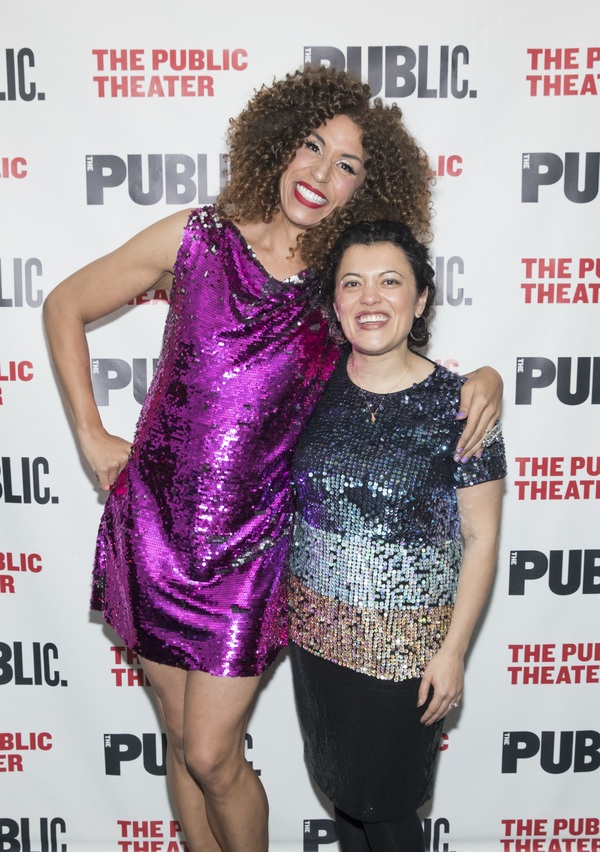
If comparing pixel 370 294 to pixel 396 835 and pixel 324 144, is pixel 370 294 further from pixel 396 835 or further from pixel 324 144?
pixel 396 835

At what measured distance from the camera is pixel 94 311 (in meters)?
1.75

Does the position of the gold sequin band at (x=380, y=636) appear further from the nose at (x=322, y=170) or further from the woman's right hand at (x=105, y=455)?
the nose at (x=322, y=170)

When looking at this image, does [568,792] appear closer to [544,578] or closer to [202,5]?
[544,578]

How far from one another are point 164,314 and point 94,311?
17.8 inches

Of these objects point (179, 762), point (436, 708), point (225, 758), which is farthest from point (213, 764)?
point (436, 708)

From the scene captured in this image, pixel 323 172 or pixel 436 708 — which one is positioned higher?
pixel 323 172

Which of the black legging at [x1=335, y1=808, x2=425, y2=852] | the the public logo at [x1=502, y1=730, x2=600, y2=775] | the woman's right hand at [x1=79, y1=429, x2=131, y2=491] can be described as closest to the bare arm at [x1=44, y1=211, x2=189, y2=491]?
the woman's right hand at [x1=79, y1=429, x2=131, y2=491]

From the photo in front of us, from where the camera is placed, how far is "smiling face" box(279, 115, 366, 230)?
5.31ft

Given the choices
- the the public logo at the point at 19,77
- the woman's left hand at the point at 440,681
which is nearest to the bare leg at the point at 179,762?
the woman's left hand at the point at 440,681

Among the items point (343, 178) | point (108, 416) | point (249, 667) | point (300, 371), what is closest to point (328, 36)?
point (343, 178)

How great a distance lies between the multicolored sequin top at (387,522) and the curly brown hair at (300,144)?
358mm

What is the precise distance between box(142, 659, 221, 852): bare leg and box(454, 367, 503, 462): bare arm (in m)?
0.79

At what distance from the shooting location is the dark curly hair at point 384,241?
1.53m

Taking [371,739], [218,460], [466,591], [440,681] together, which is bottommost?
[371,739]
